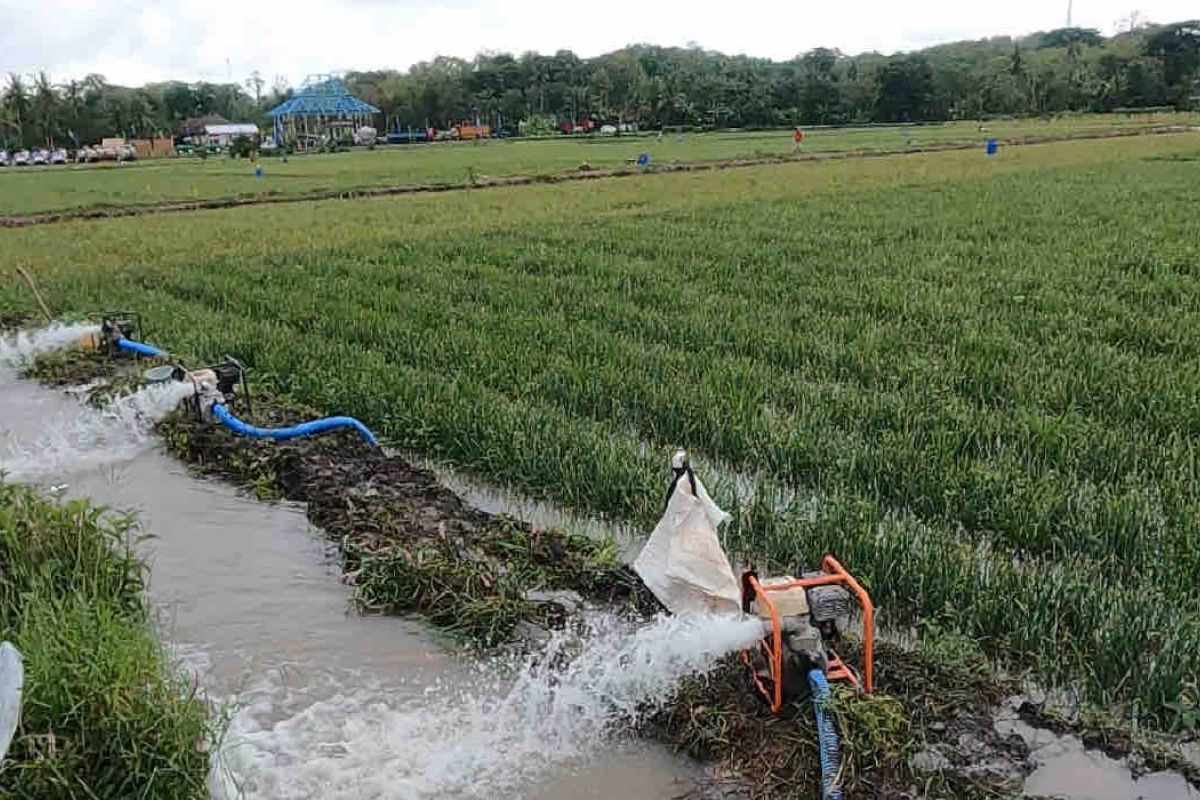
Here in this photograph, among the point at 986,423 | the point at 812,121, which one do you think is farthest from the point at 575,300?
the point at 812,121

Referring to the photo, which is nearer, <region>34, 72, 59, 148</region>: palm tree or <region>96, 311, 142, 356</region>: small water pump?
<region>96, 311, 142, 356</region>: small water pump

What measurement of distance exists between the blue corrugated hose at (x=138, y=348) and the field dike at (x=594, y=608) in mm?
1473

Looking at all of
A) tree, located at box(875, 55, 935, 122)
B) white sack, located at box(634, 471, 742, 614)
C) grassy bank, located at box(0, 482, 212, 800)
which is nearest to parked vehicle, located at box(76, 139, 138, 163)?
tree, located at box(875, 55, 935, 122)

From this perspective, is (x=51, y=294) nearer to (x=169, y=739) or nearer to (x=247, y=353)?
(x=247, y=353)

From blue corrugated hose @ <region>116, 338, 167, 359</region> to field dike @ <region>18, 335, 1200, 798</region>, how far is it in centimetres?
147

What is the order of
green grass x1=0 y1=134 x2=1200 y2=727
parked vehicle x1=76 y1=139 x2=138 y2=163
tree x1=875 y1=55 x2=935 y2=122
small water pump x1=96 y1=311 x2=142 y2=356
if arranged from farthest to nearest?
tree x1=875 y1=55 x2=935 y2=122
parked vehicle x1=76 y1=139 x2=138 y2=163
small water pump x1=96 y1=311 x2=142 y2=356
green grass x1=0 y1=134 x2=1200 y2=727

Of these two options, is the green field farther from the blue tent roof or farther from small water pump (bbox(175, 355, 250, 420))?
the blue tent roof

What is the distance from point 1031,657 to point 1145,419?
262 cm

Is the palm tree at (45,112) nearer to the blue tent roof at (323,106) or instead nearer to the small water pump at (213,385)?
the blue tent roof at (323,106)

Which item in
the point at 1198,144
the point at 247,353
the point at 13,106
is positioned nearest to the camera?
the point at 247,353

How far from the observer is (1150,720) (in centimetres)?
314

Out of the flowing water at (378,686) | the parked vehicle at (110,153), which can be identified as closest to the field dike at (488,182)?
the flowing water at (378,686)

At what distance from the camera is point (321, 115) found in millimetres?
76000

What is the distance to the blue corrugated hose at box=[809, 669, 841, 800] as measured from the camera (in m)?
2.81
